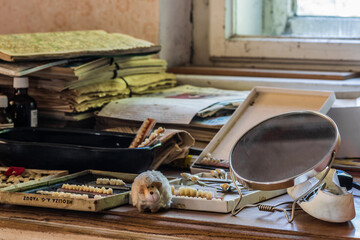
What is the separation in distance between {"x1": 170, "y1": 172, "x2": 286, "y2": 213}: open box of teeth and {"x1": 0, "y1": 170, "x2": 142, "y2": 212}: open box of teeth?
9 cm

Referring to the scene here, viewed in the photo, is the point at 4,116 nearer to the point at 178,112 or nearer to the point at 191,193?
the point at 178,112

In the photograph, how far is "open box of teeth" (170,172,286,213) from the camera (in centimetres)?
96

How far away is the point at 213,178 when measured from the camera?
112 centimetres

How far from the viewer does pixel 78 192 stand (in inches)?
40.5

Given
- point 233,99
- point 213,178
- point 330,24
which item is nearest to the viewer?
point 213,178

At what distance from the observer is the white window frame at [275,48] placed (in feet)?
5.89

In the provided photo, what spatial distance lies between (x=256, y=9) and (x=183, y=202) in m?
1.11

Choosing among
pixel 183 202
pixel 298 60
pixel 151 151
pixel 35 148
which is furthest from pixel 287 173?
pixel 298 60

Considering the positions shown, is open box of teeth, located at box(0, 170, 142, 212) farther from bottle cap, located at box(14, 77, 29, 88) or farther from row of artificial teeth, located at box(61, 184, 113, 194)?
bottle cap, located at box(14, 77, 29, 88)

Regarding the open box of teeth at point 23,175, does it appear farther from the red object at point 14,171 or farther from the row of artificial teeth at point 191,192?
the row of artificial teeth at point 191,192

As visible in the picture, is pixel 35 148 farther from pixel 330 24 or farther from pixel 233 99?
pixel 330 24

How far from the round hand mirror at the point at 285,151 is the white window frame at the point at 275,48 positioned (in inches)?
34.6

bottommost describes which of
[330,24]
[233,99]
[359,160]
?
[359,160]

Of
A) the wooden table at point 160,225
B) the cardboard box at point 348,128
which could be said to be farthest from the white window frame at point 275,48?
the wooden table at point 160,225
